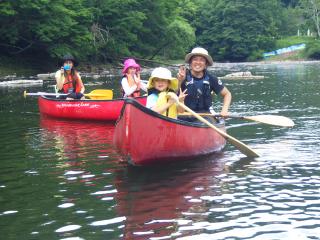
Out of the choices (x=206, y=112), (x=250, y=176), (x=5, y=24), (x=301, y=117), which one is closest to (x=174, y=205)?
(x=250, y=176)

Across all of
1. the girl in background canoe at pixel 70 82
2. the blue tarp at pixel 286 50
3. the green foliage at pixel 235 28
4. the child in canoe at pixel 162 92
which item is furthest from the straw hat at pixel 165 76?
the blue tarp at pixel 286 50

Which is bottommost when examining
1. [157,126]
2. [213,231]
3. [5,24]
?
[213,231]

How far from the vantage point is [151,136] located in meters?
8.95

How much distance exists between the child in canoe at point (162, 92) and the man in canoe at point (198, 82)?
1.99ft

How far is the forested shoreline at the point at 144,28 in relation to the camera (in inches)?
1660

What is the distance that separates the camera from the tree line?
42031 mm

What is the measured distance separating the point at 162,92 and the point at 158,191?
7.13ft

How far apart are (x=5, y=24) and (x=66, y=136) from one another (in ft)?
96.8

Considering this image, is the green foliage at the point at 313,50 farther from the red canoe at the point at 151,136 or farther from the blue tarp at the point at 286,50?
the red canoe at the point at 151,136

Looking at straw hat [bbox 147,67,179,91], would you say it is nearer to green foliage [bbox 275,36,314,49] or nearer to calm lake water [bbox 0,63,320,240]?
calm lake water [bbox 0,63,320,240]

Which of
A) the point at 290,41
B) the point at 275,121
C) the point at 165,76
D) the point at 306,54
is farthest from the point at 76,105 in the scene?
the point at 290,41

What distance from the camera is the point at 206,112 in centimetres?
1100

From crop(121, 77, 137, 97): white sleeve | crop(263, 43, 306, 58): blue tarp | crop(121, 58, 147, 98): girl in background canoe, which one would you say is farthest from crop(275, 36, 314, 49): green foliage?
crop(121, 77, 137, 97): white sleeve

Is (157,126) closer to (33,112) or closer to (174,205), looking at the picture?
(174,205)
